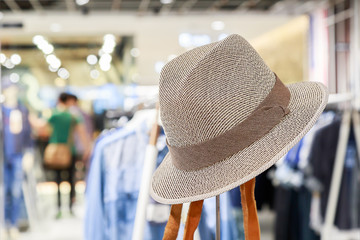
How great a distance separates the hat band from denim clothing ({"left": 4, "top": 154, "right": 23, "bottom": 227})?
15.8ft

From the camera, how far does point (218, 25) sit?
725 cm

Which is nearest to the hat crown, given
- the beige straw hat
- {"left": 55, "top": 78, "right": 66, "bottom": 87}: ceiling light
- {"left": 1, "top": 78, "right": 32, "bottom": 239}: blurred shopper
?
the beige straw hat

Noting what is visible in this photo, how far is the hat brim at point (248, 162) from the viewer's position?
100 centimetres

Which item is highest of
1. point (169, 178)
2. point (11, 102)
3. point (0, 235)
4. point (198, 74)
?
point (198, 74)

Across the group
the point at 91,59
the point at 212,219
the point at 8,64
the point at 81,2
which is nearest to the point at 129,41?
the point at 91,59

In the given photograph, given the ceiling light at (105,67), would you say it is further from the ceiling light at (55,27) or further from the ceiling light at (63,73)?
the ceiling light at (55,27)

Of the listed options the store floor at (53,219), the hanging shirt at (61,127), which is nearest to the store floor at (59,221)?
the store floor at (53,219)

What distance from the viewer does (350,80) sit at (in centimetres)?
671

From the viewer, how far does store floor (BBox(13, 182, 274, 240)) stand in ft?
17.8

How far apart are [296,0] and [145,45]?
232cm

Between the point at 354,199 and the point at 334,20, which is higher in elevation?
the point at 334,20

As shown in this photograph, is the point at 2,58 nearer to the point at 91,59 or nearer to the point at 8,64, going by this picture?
the point at 8,64

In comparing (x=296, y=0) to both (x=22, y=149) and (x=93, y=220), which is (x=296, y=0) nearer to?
(x=22, y=149)

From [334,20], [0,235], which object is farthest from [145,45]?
[0,235]
